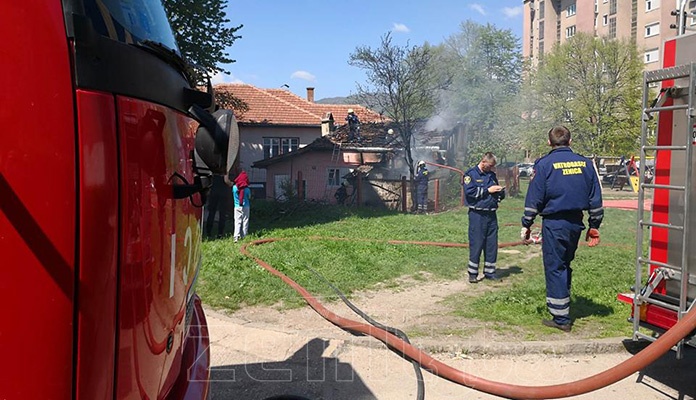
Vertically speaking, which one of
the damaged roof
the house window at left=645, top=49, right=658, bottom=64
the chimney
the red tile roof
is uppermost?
the house window at left=645, top=49, right=658, bottom=64

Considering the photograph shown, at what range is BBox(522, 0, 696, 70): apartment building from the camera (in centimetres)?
4844

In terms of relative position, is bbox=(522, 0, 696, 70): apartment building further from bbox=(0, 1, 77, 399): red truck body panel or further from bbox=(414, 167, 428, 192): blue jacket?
bbox=(0, 1, 77, 399): red truck body panel

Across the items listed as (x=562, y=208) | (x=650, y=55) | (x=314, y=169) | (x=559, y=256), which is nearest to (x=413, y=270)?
(x=559, y=256)

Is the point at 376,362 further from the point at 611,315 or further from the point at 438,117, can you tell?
the point at 438,117

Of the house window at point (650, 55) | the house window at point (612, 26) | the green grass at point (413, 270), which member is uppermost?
the house window at point (612, 26)

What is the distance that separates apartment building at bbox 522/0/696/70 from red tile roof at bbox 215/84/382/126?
19.2m

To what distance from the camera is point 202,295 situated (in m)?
6.54

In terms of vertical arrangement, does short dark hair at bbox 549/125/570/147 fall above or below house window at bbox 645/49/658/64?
below

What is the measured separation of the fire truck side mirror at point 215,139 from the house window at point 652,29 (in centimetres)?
5765

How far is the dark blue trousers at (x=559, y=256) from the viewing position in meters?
5.06

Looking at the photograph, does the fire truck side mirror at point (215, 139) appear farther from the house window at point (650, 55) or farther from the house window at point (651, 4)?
the house window at point (651, 4)

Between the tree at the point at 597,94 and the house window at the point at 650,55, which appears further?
the house window at the point at 650,55

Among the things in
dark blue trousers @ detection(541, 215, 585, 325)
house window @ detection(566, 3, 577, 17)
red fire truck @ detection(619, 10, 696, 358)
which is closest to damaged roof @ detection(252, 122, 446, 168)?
dark blue trousers @ detection(541, 215, 585, 325)

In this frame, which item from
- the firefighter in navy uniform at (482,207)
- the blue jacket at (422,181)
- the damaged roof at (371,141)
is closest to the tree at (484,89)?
the damaged roof at (371,141)
